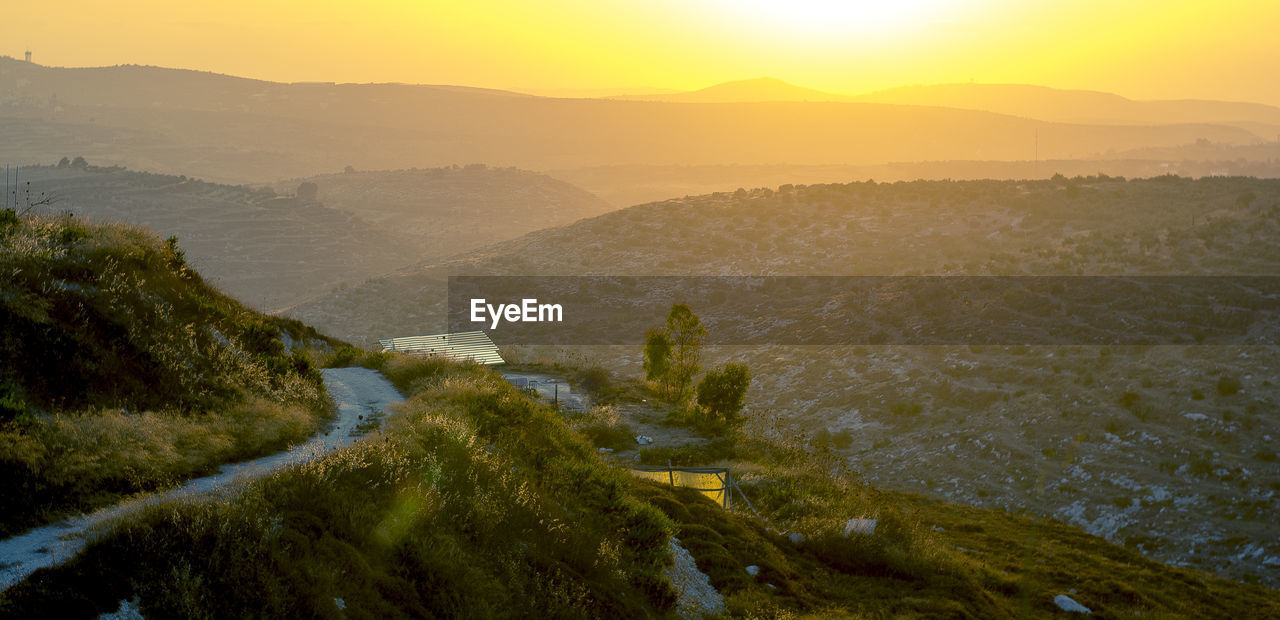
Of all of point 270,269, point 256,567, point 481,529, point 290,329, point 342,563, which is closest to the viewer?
point 256,567

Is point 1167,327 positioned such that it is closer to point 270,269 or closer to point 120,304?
point 120,304

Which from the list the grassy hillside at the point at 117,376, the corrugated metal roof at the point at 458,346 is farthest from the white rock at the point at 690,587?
the corrugated metal roof at the point at 458,346

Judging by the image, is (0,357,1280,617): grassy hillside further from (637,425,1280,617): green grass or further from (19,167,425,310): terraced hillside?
(19,167,425,310): terraced hillside

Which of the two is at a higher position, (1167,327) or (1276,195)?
(1276,195)

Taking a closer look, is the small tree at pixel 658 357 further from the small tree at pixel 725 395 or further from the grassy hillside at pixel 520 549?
the grassy hillside at pixel 520 549

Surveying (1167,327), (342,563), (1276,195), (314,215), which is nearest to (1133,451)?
(1167,327)

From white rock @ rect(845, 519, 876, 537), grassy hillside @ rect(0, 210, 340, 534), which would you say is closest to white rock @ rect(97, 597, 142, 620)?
grassy hillside @ rect(0, 210, 340, 534)

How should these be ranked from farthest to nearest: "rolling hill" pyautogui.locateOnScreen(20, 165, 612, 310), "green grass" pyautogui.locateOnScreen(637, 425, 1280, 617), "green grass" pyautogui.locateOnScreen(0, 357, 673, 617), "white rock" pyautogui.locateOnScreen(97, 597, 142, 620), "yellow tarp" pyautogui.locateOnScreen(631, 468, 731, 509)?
1. "rolling hill" pyautogui.locateOnScreen(20, 165, 612, 310)
2. "yellow tarp" pyautogui.locateOnScreen(631, 468, 731, 509)
3. "green grass" pyautogui.locateOnScreen(637, 425, 1280, 617)
4. "green grass" pyautogui.locateOnScreen(0, 357, 673, 617)
5. "white rock" pyautogui.locateOnScreen(97, 597, 142, 620)
